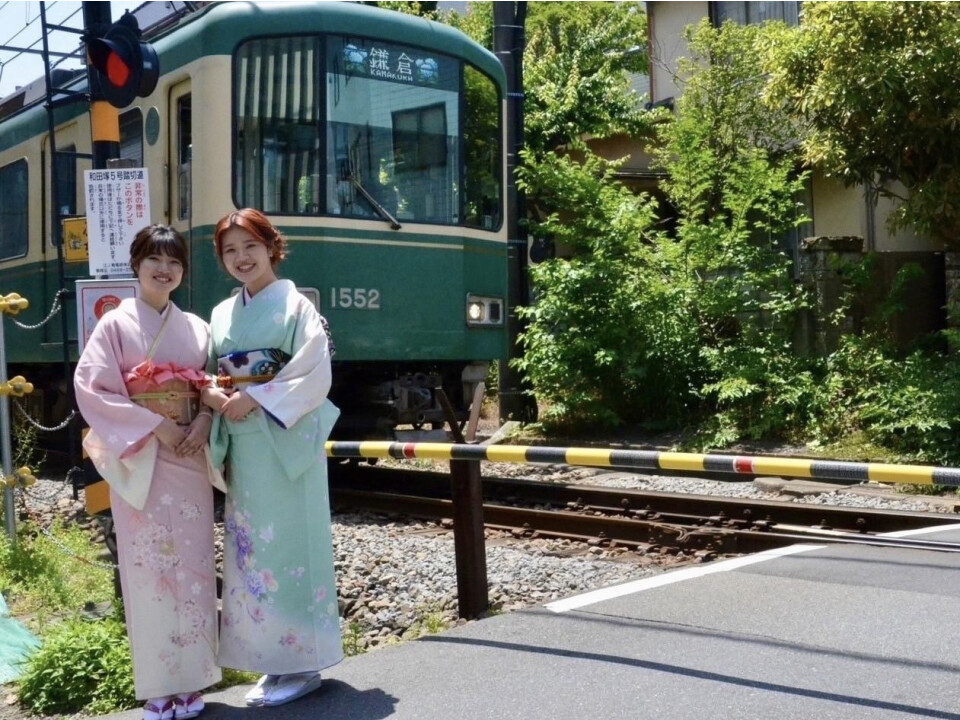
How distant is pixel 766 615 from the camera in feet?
15.9

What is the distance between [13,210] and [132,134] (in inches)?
110

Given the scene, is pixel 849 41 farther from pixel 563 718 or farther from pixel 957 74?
pixel 563 718

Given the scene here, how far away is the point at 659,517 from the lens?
7812mm

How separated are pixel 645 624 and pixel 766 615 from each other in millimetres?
501

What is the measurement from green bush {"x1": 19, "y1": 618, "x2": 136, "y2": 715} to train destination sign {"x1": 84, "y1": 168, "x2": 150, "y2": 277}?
6.13 feet

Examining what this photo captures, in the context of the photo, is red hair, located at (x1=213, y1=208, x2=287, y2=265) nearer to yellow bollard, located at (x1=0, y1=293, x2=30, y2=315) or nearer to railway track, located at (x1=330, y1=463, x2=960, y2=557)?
railway track, located at (x1=330, y1=463, x2=960, y2=557)

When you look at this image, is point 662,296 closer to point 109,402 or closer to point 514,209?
point 514,209

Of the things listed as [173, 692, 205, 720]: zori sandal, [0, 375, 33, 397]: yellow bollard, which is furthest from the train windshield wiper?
[173, 692, 205, 720]: zori sandal

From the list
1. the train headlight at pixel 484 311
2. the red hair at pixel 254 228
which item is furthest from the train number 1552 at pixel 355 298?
the red hair at pixel 254 228

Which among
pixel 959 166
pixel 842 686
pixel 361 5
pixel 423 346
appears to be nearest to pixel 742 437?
pixel 959 166

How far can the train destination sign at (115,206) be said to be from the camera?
562cm

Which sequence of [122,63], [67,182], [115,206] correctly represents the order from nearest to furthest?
[115,206] → [122,63] → [67,182]

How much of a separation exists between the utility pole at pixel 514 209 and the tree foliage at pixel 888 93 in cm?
290

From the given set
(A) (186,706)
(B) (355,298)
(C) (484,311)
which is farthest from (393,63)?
(A) (186,706)
